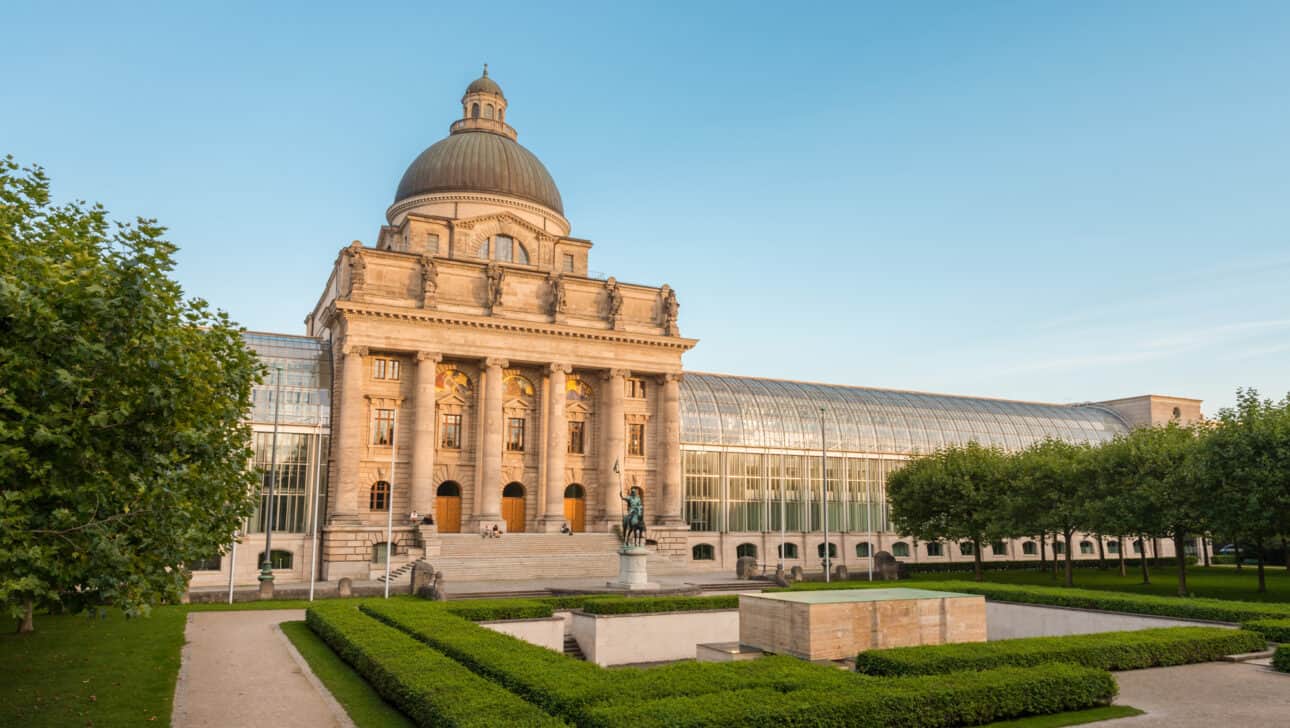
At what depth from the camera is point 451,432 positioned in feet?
214

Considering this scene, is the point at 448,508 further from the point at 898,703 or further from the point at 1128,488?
the point at 898,703

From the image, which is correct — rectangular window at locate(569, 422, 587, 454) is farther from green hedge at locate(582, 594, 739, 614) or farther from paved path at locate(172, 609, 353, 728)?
paved path at locate(172, 609, 353, 728)

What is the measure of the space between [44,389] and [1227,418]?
52.9 m

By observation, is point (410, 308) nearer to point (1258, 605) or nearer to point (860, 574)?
point (860, 574)

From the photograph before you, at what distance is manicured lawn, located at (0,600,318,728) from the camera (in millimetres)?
19625

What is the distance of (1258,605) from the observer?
34.0 meters

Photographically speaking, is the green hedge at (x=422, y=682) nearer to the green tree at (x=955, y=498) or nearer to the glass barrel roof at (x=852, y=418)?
the green tree at (x=955, y=498)

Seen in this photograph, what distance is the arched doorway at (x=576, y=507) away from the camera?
225ft

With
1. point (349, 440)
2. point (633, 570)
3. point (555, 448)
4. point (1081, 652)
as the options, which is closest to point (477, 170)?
point (555, 448)

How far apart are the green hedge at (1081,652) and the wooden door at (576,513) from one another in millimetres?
45656

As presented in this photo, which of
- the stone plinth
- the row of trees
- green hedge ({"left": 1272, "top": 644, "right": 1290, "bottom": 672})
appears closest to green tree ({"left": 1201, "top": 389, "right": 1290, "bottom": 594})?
the row of trees

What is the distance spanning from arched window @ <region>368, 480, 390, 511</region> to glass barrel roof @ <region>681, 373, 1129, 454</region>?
25271 millimetres

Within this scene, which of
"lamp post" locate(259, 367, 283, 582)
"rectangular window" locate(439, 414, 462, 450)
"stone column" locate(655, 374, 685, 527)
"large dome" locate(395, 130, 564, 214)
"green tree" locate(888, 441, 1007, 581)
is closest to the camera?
"lamp post" locate(259, 367, 283, 582)

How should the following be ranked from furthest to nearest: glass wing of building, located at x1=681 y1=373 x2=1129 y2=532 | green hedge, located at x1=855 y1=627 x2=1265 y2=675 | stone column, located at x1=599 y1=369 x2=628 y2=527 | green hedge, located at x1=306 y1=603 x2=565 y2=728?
1. glass wing of building, located at x1=681 y1=373 x2=1129 y2=532
2. stone column, located at x1=599 y1=369 x2=628 y2=527
3. green hedge, located at x1=855 y1=627 x2=1265 y2=675
4. green hedge, located at x1=306 y1=603 x2=565 y2=728
